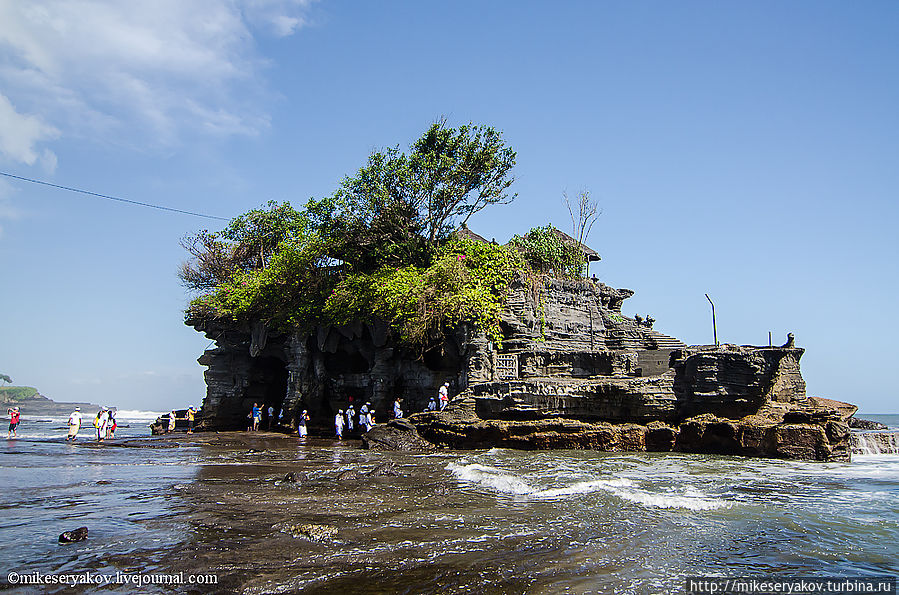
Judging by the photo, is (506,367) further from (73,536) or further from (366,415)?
(73,536)

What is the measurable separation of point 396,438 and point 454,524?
425 inches

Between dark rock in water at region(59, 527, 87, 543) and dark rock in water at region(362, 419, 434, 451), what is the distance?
11.2 m

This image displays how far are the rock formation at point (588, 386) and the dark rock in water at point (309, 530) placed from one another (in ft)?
34.7

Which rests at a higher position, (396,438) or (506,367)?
(506,367)

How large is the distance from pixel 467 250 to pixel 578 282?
14.9 ft

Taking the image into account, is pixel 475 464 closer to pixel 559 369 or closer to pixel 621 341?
pixel 559 369

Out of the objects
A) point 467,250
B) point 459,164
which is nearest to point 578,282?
point 467,250

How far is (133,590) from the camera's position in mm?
4820

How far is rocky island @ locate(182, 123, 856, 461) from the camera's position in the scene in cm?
1662

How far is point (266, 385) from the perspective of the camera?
3188cm

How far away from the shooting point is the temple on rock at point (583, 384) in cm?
1609

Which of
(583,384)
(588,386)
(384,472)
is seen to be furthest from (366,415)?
(384,472)

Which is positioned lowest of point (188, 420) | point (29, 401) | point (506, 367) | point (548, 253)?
point (29, 401)

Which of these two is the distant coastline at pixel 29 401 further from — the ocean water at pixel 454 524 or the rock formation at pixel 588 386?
the ocean water at pixel 454 524
